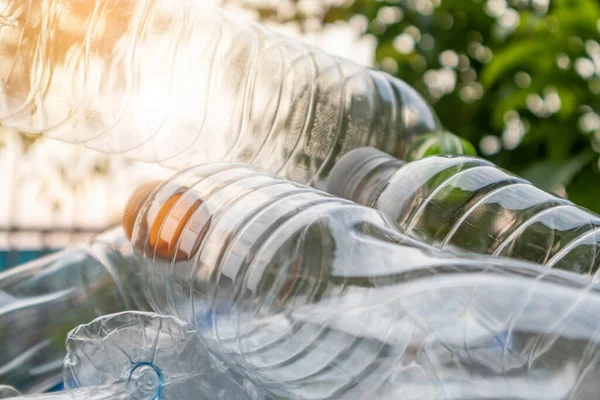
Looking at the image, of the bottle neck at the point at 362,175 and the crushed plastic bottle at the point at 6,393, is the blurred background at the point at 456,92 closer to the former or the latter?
the bottle neck at the point at 362,175

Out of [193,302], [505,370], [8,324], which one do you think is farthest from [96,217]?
[505,370]

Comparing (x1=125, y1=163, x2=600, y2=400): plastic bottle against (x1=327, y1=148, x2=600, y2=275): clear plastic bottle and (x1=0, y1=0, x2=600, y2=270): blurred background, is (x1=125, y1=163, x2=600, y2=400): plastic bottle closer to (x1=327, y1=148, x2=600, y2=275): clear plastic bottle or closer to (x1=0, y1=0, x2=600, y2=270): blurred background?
(x1=327, y1=148, x2=600, y2=275): clear plastic bottle

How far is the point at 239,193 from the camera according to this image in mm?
563

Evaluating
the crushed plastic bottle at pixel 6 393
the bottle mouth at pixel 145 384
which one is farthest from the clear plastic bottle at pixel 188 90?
the bottle mouth at pixel 145 384

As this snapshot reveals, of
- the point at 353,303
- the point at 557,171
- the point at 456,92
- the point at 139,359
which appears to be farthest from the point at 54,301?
the point at 456,92

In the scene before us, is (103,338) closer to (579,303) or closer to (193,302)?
(193,302)

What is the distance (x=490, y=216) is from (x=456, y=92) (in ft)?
5.25

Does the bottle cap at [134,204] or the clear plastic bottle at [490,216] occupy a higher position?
the clear plastic bottle at [490,216]

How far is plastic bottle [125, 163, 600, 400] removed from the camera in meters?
0.38

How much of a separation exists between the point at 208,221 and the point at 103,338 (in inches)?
4.7

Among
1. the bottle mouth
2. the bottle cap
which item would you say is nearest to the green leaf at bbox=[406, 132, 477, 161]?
the bottle cap

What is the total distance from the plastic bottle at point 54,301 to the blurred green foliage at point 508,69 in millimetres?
950

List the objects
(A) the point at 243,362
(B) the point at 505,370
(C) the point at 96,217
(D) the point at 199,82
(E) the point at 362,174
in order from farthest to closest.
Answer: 1. (C) the point at 96,217
2. (D) the point at 199,82
3. (E) the point at 362,174
4. (A) the point at 243,362
5. (B) the point at 505,370

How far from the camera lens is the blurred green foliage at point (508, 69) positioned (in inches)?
63.8
